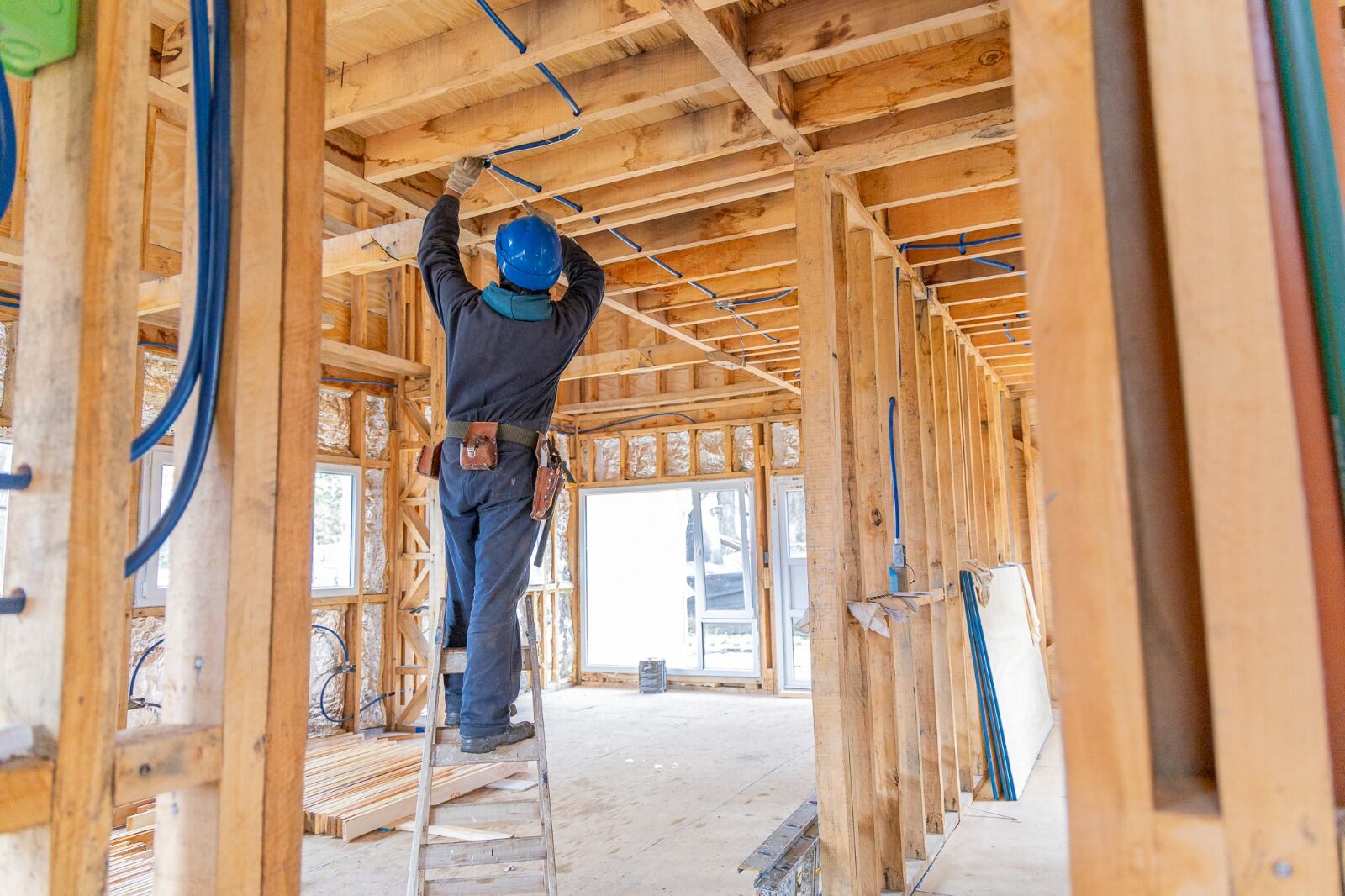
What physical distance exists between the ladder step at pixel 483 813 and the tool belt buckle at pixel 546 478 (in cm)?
98

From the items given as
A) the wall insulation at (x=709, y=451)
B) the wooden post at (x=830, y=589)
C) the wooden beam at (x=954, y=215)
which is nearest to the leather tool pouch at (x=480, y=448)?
the wooden post at (x=830, y=589)

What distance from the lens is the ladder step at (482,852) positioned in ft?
8.46

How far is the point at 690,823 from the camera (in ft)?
15.4

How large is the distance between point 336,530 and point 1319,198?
299 inches

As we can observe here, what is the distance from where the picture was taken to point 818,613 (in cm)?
295

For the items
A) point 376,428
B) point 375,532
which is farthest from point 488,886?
point 376,428

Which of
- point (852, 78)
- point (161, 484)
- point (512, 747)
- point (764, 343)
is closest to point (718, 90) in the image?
point (852, 78)

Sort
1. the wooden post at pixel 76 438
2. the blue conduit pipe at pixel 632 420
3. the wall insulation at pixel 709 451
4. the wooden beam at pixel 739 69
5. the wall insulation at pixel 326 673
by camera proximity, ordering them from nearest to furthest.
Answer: the wooden post at pixel 76 438 < the wooden beam at pixel 739 69 < the wall insulation at pixel 326 673 < the wall insulation at pixel 709 451 < the blue conduit pipe at pixel 632 420

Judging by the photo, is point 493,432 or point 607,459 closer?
point 493,432

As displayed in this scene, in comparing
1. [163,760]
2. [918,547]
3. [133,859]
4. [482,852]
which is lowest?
[133,859]

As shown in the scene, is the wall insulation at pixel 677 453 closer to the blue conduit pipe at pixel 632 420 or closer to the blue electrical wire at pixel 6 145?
the blue conduit pipe at pixel 632 420

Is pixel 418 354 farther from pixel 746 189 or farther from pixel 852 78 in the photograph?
pixel 852 78

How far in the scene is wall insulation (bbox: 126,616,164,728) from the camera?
5750mm

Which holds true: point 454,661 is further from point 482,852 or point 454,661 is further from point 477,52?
point 477,52
